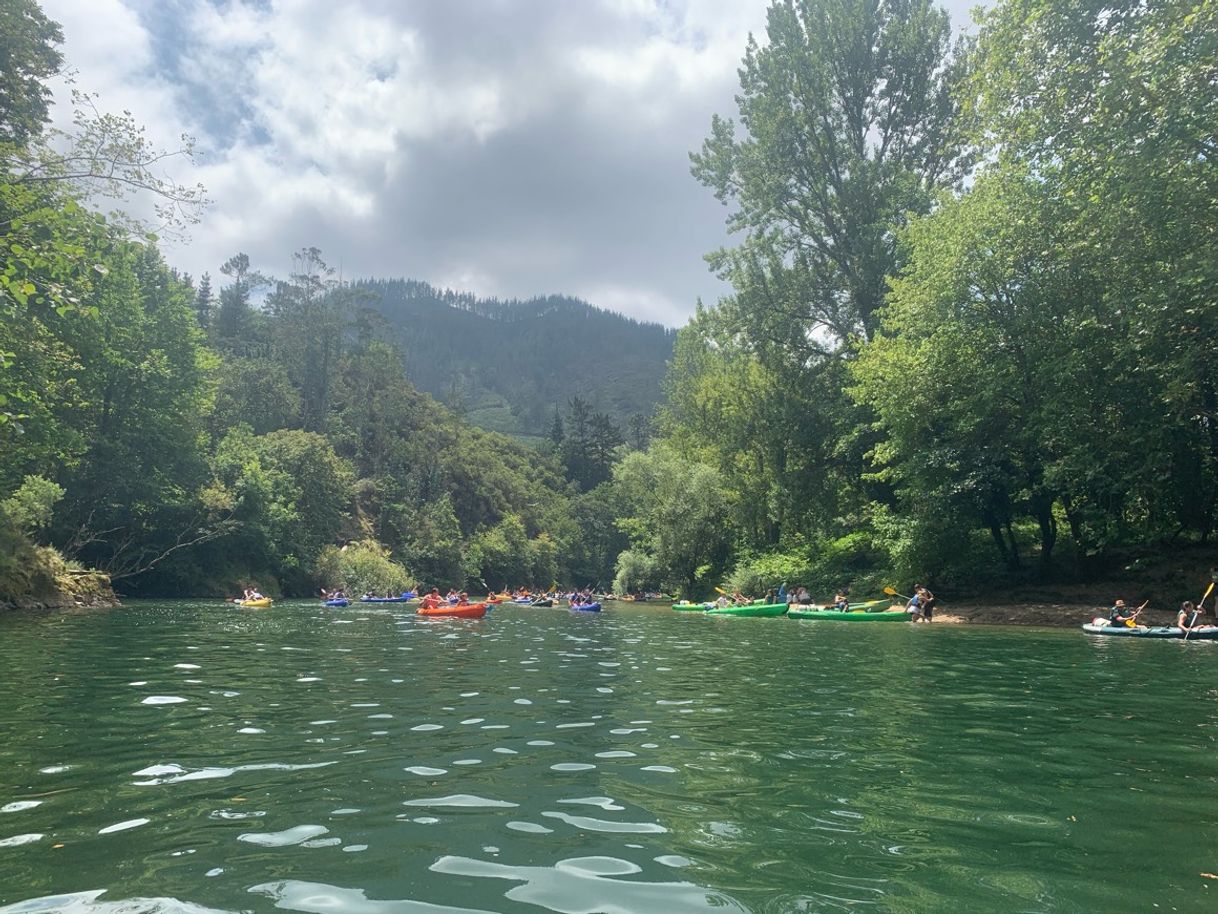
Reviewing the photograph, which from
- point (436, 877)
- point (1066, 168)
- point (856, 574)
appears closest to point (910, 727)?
point (436, 877)

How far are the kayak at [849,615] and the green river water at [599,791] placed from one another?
573 inches

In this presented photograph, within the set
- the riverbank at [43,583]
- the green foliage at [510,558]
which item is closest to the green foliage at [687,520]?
the riverbank at [43,583]

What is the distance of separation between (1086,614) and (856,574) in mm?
12371

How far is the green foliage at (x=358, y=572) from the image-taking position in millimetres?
54781

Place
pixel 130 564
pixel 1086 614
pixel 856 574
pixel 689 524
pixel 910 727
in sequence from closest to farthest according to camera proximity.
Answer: pixel 910 727
pixel 1086 614
pixel 856 574
pixel 130 564
pixel 689 524

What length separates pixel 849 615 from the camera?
2658 cm

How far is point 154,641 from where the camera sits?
15.3 m

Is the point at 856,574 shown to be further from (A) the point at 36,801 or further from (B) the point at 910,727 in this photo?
(A) the point at 36,801

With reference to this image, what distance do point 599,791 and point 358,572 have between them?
54794 millimetres

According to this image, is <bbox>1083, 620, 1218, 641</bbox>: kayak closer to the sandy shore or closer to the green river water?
the sandy shore

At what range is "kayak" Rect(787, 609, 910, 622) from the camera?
84.3ft

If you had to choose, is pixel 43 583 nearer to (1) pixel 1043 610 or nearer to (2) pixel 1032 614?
(2) pixel 1032 614

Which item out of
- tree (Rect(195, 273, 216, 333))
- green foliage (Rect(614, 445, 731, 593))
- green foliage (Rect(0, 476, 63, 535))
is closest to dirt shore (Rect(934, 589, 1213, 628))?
green foliage (Rect(614, 445, 731, 593))

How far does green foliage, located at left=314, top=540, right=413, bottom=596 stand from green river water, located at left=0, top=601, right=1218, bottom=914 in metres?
45.2
